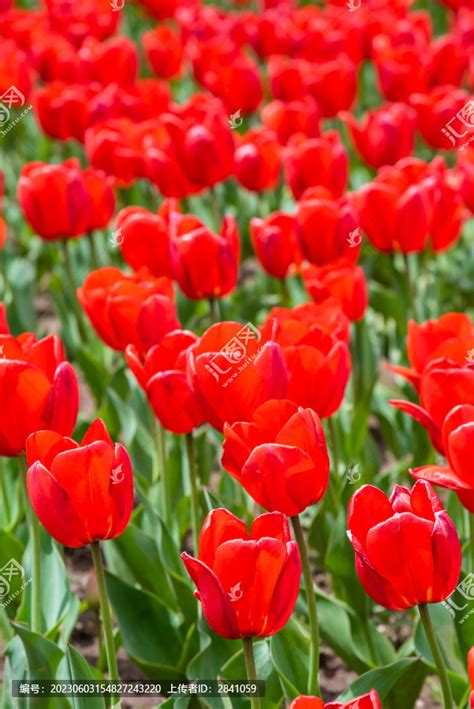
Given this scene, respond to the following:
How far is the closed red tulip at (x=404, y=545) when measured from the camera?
1.59 meters

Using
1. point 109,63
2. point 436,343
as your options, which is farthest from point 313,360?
point 109,63

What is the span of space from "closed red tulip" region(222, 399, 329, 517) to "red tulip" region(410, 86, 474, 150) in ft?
7.38

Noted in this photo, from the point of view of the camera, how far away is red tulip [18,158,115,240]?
321 cm

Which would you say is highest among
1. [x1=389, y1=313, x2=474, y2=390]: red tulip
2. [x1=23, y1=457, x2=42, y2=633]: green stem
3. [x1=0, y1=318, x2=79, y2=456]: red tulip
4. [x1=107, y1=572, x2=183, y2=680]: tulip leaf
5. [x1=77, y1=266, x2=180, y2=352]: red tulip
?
[x1=0, y1=318, x2=79, y2=456]: red tulip

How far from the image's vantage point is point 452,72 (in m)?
4.48

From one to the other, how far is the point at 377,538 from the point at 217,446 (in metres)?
1.35

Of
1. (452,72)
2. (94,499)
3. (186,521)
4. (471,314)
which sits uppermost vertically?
(94,499)

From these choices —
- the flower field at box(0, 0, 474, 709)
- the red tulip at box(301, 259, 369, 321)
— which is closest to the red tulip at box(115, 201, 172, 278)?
the flower field at box(0, 0, 474, 709)

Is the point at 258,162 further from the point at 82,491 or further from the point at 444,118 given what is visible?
the point at 82,491

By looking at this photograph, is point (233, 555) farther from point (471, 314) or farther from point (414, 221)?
point (471, 314)

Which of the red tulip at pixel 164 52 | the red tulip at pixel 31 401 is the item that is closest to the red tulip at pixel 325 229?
the red tulip at pixel 31 401

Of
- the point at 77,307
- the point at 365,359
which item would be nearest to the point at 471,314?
the point at 365,359

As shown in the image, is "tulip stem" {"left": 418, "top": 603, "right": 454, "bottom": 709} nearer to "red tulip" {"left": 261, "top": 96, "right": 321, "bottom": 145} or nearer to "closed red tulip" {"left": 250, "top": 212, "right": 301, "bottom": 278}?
"closed red tulip" {"left": 250, "top": 212, "right": 301, "bottom": 278}

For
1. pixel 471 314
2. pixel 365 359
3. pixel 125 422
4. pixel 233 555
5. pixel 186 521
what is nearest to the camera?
pixel 233 555
